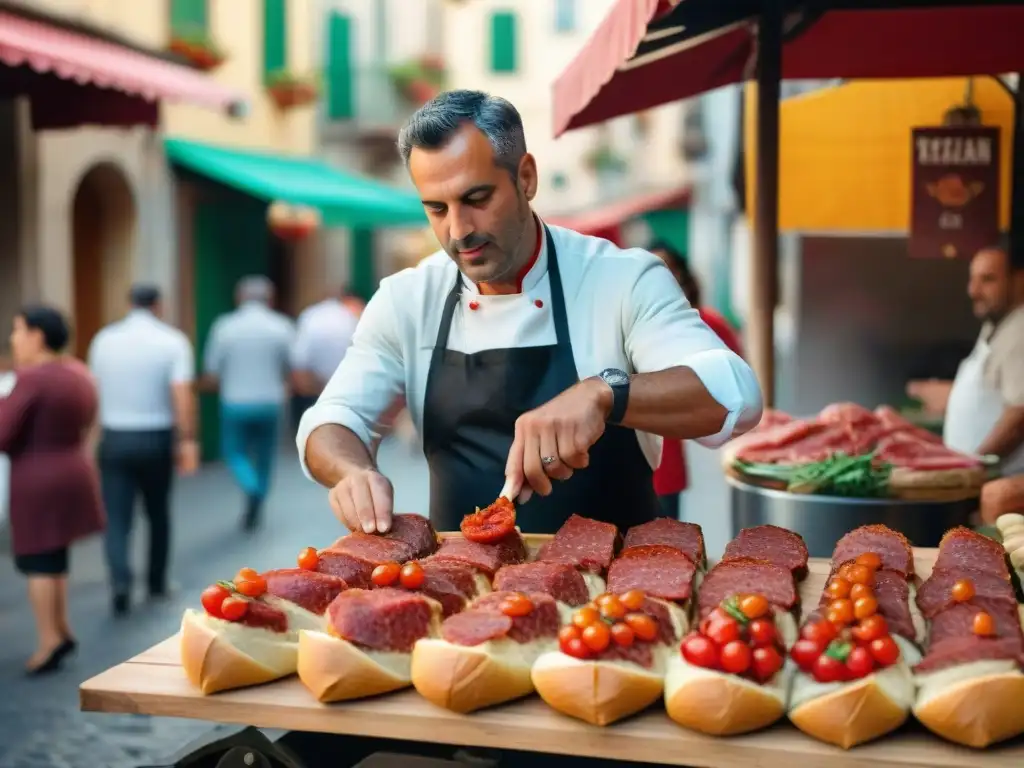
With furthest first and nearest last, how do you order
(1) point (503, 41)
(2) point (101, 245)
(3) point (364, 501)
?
(1) point (503, 41) → (2) point (101, 245) → (3) point (364, 501)

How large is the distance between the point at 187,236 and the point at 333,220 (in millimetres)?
1645

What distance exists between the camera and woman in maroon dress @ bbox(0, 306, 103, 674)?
267 inches

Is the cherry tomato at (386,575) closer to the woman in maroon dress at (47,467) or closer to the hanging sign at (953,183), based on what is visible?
the woman in maroon dress at (47,467)

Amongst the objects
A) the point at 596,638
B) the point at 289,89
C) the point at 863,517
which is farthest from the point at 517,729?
the point at 289,89

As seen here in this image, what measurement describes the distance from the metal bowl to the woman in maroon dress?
3652 mm

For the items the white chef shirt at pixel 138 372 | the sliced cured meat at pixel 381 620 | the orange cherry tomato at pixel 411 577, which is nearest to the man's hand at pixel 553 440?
the orange cherry tomato at pixel 411 577

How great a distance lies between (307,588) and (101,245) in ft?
38.6

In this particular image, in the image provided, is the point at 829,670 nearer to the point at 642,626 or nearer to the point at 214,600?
the point at 642,626

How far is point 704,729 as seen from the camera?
217 centimetres

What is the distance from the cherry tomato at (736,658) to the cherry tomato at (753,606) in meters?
0.13

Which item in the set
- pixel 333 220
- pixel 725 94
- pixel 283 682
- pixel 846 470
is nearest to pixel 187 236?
pixel 333 220

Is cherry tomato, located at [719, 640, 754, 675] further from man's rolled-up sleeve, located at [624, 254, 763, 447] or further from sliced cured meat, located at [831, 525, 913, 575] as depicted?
man's rolled-up sleeve, located at [624, 254, 763, 447]

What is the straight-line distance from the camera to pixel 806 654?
225 cm

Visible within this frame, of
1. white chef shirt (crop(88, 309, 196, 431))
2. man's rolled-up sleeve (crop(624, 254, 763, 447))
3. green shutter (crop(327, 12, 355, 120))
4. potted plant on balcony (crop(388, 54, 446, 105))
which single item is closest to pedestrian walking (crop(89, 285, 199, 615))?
white chef shirt (crop(88, 309, 196, 431))
